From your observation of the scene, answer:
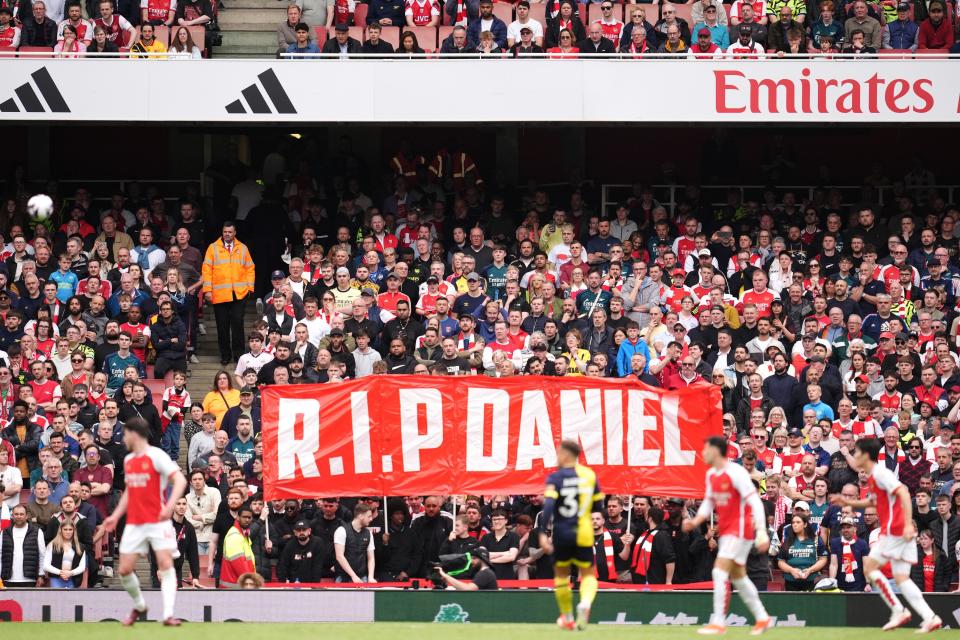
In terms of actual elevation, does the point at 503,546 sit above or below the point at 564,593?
below

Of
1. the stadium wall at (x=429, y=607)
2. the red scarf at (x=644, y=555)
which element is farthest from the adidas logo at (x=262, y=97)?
the stadium wall at (x=429, y=607)

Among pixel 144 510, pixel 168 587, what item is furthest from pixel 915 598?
pixel 144 510

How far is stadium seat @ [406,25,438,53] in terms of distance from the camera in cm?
2475

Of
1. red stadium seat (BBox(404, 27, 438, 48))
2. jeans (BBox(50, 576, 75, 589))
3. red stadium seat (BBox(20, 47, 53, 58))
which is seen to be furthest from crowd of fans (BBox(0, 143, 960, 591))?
red stadium seat (BBox(20, 47, 53, 58))

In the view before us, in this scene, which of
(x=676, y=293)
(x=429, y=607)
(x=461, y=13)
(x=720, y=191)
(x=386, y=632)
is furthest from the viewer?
(x=720, y=191)

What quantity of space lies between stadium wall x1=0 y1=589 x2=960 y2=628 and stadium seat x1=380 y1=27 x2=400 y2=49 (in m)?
10.7

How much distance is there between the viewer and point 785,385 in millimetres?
20219

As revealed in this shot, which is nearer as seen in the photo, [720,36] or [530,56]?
[530,56]

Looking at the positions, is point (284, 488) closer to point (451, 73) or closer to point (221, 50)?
point (451, 73)

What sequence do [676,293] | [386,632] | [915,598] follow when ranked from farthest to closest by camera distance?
[676,293] → [386,632] → [915,598]

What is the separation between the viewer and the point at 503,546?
1838 cm

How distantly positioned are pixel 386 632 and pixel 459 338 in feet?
23.6

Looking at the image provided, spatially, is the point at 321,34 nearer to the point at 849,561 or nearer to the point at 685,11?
the point at 685,11

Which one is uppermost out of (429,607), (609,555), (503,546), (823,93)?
(823,93)
